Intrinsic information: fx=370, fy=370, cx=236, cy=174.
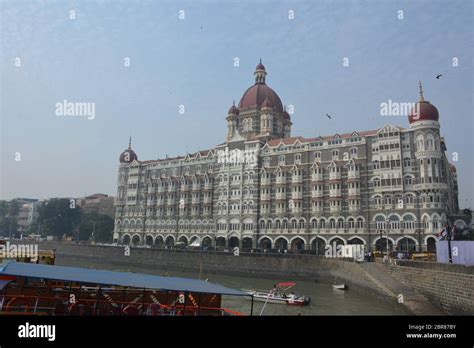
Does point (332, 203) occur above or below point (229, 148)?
below

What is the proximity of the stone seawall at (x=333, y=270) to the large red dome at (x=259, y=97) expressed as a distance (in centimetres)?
3448

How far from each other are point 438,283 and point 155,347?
88.2 ft

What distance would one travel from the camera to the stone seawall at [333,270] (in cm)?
2577

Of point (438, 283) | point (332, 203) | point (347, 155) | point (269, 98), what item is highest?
point (269, 98)

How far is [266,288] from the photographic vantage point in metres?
44.7

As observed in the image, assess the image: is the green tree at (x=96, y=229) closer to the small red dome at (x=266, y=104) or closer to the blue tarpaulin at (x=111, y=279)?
the small red dome at (x=266, y=104)

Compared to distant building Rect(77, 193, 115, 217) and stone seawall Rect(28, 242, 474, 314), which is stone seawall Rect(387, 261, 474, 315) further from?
distant building Rect(77, 193, 115, 217)

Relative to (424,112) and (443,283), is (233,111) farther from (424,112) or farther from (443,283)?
(443,283)

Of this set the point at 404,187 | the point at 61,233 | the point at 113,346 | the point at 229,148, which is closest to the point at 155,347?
the point at 113,346

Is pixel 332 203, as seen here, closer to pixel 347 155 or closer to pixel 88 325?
pixel 347 155

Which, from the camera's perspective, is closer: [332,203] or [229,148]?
[332,203]

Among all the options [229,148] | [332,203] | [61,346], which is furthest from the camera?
[229,148]

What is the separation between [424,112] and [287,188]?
82.0 ft

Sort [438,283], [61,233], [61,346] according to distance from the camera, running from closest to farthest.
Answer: [61,346] → [438,283] → [61,233]
